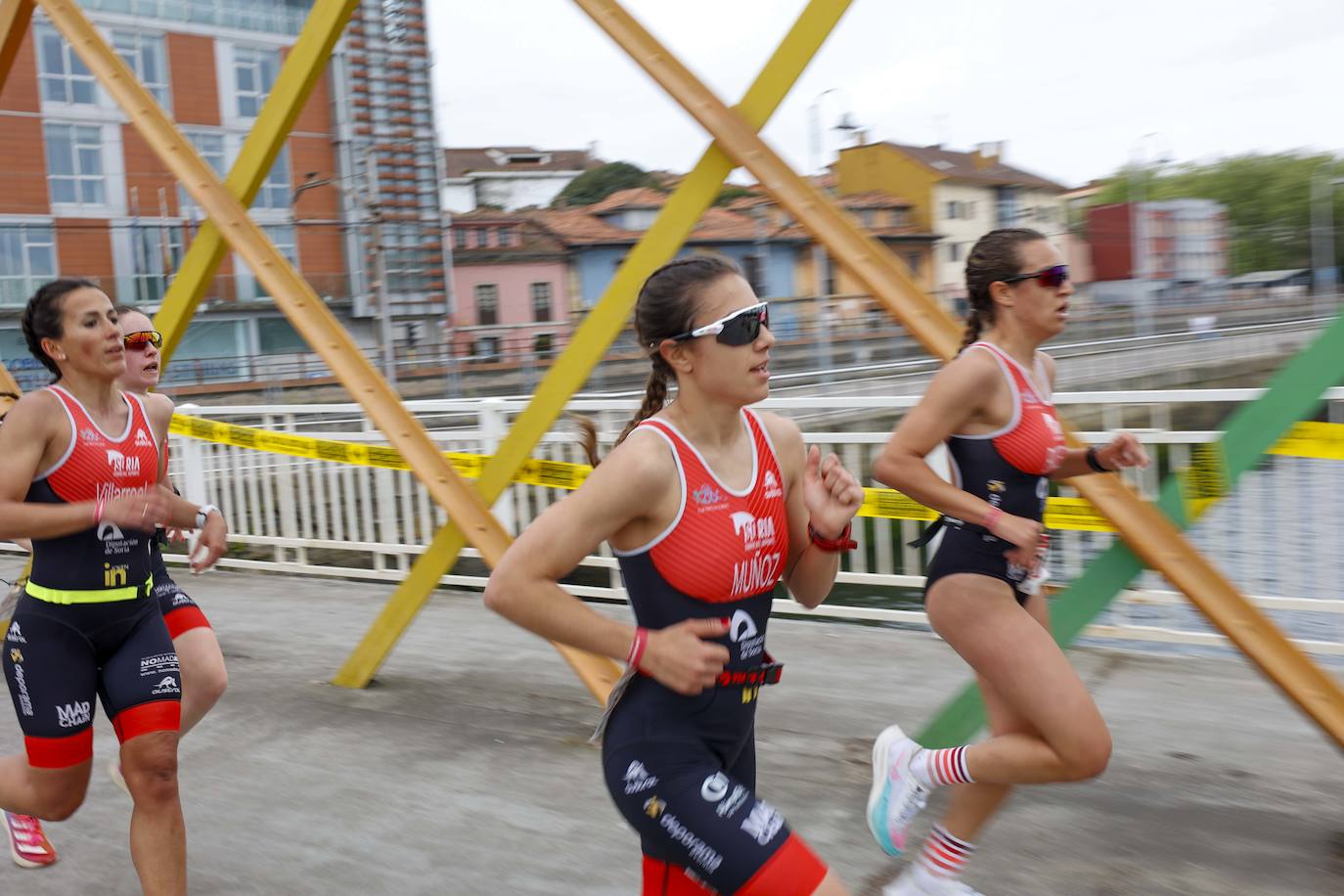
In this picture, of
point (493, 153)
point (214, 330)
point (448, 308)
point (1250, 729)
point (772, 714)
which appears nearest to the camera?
point (1250, 729)

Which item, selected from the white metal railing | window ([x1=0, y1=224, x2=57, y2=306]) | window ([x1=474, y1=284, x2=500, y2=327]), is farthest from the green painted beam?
window ([x1=474, y1=284, x2=500, y2=327])

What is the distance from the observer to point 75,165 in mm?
37625

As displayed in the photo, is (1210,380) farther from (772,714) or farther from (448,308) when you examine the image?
(772,714)

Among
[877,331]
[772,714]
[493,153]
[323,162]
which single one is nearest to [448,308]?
[323,162]

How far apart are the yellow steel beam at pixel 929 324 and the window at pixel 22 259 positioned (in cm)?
3580

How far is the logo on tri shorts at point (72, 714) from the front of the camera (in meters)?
3.27

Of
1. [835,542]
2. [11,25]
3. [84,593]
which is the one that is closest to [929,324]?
[835,542]

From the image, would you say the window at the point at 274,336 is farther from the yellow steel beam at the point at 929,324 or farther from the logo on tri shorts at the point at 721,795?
the logo on tri shorts at the point at 721,795

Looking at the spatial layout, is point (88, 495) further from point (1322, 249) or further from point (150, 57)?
point (1322, 249)

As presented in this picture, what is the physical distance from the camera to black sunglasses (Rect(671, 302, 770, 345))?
2348 mm

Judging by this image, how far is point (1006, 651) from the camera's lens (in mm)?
3111

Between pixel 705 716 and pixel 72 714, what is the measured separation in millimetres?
1939

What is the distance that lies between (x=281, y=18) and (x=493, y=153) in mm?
53683

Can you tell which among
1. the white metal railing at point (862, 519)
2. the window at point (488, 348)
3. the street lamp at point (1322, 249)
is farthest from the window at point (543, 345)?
the street lamp at point (1322, 249)
